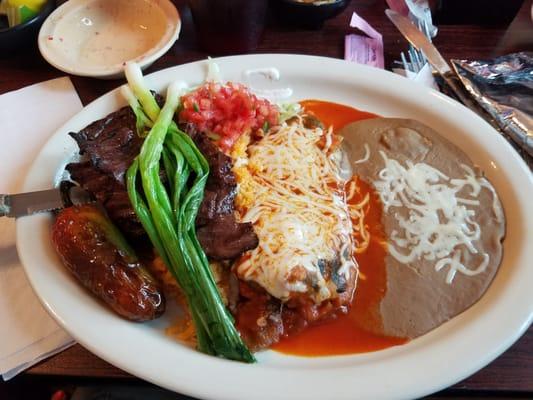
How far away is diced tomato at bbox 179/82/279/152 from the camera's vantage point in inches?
69.1

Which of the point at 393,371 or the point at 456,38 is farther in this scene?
the point at 456,38

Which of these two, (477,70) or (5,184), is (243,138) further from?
(477,70)

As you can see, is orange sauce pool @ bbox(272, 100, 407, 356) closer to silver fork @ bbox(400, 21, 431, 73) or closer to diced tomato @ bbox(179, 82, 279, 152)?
diced tomato @ bbox(179, 82, 279, 152)

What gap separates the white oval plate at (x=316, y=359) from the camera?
120 centimetres

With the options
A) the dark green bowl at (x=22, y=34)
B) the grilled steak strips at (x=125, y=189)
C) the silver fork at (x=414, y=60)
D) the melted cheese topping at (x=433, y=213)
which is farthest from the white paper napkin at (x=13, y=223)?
the silver fork at (x=414, y=60)

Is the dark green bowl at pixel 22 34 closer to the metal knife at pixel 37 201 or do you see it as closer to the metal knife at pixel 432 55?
the metal knife at pixel 37 201

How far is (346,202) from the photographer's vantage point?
169 cm

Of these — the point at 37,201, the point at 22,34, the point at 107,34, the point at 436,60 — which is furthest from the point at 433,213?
the point at 22,34

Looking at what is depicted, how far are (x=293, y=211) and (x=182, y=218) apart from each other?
370 mm

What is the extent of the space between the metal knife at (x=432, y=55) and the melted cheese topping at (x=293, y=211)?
0.69 metres

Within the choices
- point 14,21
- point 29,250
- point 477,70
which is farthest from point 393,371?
point 14,21

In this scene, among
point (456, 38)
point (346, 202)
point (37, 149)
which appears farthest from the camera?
point (456, 38)

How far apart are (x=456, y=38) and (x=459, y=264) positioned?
141 centimetres

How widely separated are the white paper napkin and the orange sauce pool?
75 cm
